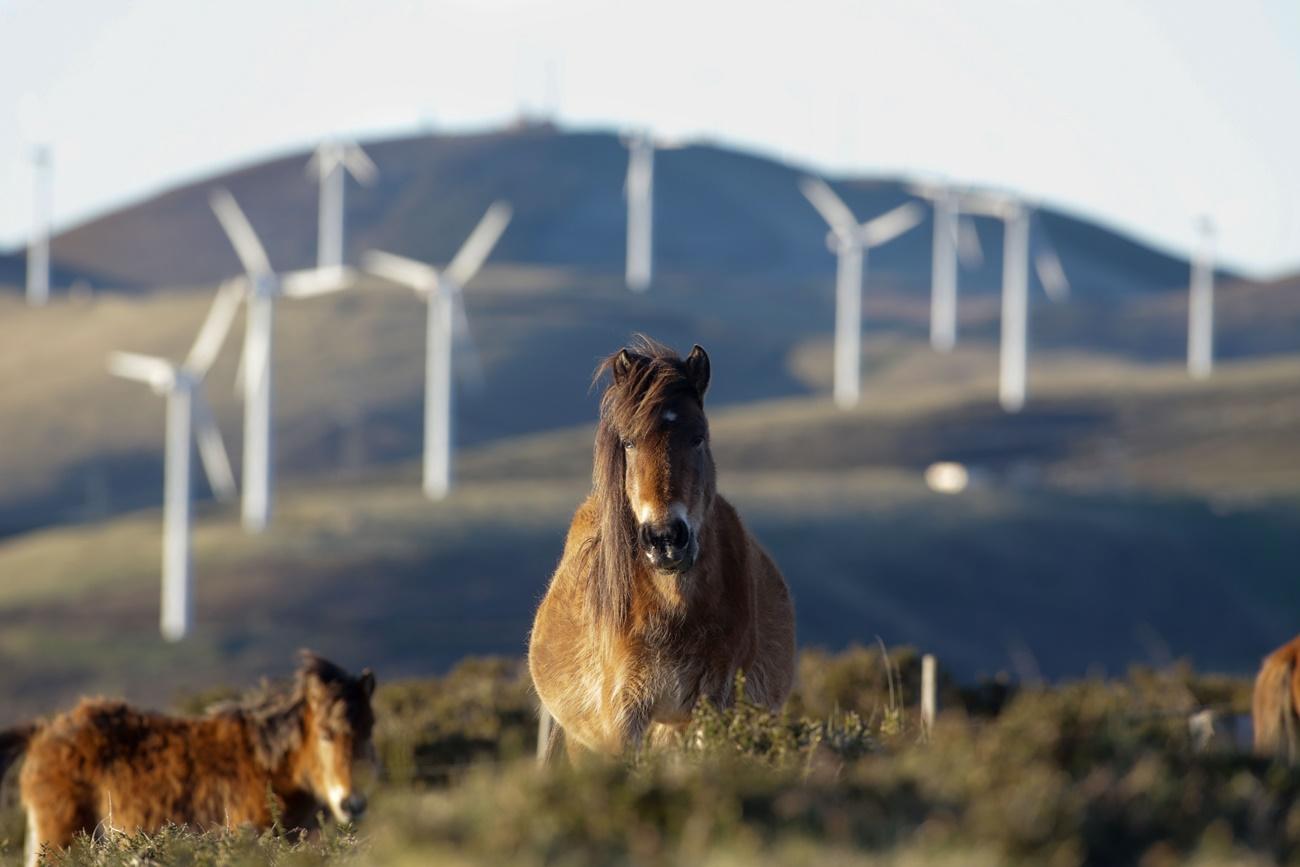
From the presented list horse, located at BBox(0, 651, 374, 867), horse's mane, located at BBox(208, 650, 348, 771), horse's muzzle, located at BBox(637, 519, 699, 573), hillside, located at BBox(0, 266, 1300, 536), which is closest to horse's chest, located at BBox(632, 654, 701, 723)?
horse's muzzle, located at BBox(637, 519, 699, 573)

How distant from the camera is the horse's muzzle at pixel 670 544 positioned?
9320 mm

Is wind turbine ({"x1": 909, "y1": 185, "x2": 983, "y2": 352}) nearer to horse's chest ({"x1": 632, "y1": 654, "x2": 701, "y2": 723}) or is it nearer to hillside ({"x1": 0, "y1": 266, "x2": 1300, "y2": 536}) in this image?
hillside ({"x1": 0, "y1": 266, "x2": 1300, "y2": 536})

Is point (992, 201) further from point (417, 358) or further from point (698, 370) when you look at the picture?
point (698, 370)

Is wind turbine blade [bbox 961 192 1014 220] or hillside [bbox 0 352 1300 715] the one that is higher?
wind turbine blade [bbox 961 192 1014 220]

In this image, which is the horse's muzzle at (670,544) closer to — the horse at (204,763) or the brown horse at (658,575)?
the brown horse at (658,575)

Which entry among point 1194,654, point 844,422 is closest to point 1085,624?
point 1194,654

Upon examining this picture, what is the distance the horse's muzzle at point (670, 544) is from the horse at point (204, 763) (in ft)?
11.7

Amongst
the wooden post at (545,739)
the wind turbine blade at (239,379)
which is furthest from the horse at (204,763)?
the wind turbine blade at (239,379)

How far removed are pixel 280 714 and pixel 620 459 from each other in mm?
3766

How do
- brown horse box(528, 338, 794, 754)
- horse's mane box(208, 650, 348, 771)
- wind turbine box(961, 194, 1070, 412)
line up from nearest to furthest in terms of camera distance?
1. brown horse box(528, 338, 794, 754)
2. horse's mane box(208, 650, 348, 771)
3. wind turbine box(961, 194, 1070, 412)

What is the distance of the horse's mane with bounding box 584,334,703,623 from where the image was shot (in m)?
9.81

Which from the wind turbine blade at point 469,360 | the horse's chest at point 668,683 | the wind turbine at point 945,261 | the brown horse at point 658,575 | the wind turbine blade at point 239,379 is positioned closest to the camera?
the brown horse at point 658,575

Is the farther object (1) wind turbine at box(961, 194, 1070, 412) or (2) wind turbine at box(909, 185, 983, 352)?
(2) wind turbine at box(909, 185, 983, 352)

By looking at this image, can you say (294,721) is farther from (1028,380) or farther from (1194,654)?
(1028,380)
